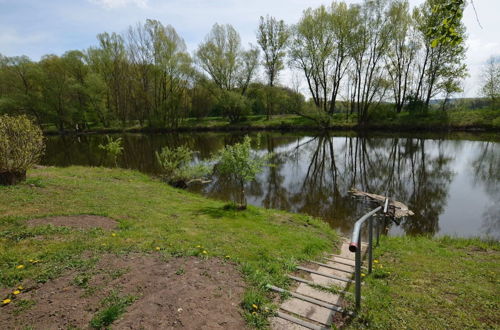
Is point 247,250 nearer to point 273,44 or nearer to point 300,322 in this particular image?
point 300,322

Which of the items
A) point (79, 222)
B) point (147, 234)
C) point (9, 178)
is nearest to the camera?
point (147, 234)

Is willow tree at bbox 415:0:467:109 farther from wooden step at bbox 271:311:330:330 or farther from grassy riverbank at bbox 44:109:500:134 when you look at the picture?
wooden step at bbox 271:311:330:330

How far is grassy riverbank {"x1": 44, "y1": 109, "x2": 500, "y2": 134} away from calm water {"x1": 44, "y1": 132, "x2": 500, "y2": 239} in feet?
39.7

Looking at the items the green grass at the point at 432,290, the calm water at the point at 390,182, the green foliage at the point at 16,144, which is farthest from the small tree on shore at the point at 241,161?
the green foliage at the point at 16,144

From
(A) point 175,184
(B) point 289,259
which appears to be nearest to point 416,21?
(A) point 175,184

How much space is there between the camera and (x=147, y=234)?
6.59m

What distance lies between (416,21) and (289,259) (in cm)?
4582

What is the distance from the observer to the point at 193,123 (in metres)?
56.3

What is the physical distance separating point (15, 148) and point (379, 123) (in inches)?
1768

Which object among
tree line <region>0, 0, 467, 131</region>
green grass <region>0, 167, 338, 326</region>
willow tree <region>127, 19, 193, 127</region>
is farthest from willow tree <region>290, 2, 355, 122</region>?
green grass <region>0, 167, 338, 326</region>

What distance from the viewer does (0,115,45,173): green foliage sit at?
9.33m

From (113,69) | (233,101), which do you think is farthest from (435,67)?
(113,69)

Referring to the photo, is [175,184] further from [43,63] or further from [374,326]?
[43,63]

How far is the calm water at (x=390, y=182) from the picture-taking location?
427 inches
